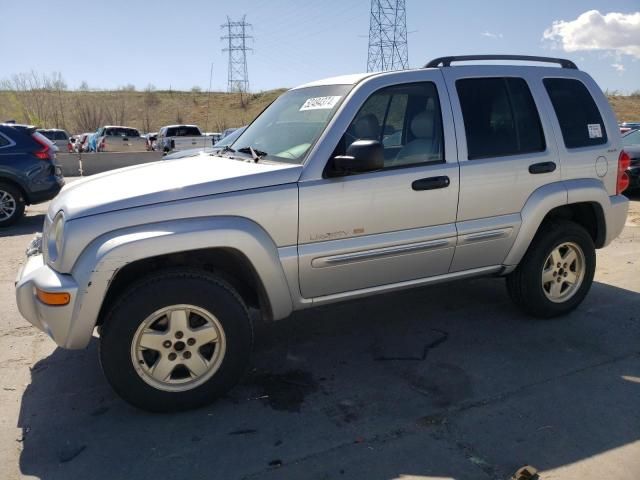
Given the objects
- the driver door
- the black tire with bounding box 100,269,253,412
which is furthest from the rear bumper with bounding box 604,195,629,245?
the black tire with bounding box 100,269,253,412

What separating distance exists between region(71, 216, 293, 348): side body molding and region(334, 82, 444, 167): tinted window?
1072 millimetres

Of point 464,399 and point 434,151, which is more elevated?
point 434,151

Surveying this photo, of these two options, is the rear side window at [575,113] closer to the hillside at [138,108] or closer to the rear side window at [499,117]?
the rear side window at [499,117]

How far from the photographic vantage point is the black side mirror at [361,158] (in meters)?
3.23

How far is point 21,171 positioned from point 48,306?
7.16 meters

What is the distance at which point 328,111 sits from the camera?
363cm

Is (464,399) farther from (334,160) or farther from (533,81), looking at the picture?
(533,81)

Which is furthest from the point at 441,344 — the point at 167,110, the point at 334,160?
the point at 167,110

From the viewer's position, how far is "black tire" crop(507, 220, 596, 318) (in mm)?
4336

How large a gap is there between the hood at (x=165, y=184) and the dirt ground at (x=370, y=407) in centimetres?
121

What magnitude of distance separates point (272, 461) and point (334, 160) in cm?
176

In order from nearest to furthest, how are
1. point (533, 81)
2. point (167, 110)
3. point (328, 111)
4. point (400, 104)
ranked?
point (328, 111) → point (400, 104) → point (533, 81) → point (167, 110)

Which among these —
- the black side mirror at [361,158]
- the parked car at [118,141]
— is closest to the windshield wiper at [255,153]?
the black side mirror at [361,158]

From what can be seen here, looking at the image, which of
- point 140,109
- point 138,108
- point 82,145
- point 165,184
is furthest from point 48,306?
point 138,108
